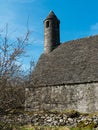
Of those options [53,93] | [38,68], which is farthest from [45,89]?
[38,68]

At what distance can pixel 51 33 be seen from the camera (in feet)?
94.5

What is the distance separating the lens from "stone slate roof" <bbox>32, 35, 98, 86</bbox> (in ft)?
71.6

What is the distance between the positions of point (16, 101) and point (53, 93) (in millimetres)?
15995

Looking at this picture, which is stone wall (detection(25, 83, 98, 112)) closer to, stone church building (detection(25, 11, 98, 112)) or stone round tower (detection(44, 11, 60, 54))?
stone church building (detection(25, 11, 98, 112))

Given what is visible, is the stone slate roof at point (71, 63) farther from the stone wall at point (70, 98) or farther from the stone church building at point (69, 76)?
the stone wall at point (70, 98)

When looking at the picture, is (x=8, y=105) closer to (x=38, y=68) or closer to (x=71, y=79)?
(x=71, y=79)

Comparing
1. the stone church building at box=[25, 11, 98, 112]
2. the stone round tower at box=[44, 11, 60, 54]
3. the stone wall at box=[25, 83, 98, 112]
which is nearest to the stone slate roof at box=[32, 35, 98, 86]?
the stone church building at box=[25, 11, 98, 112]

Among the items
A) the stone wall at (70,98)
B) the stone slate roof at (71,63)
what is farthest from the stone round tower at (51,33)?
the stone wall at (70,98)

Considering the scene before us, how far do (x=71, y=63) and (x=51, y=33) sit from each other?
6.25 m

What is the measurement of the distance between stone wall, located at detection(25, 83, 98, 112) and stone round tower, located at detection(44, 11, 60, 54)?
23.4 ft

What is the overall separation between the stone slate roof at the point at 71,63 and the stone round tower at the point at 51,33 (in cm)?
83

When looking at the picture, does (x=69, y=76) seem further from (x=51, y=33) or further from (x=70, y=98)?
(x=51, y=33)

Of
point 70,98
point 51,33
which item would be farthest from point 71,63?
point 51,33

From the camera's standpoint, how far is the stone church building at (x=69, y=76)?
→ 20.5m
